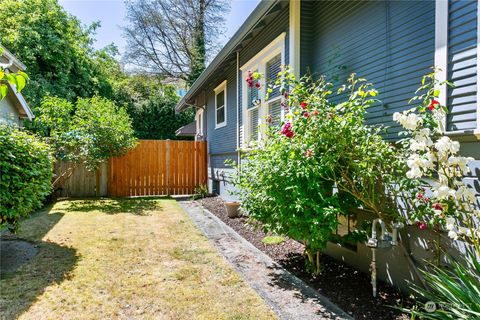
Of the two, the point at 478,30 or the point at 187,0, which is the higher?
the point at 187,0

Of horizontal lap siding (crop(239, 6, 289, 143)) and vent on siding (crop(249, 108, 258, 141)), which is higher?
horizontal lap siding (crop(239, 6, 289, 143))

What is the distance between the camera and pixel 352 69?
12.8 ft

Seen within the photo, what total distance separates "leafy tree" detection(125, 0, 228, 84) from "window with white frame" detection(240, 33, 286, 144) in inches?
605

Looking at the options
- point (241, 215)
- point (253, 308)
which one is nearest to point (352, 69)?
point (253, 308)

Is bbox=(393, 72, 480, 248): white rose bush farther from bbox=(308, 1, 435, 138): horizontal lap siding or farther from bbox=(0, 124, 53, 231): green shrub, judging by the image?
bbox=(0, 124, 53, 231): green shrub

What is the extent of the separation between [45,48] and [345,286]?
17.9 meters

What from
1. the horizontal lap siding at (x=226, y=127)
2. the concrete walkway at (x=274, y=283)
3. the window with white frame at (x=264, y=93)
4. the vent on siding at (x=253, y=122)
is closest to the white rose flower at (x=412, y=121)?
the concrete walkway at (x=274, y=283)

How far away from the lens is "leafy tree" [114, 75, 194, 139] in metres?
18.6

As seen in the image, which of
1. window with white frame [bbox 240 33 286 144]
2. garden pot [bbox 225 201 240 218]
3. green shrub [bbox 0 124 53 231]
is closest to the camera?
green shrub [bbox 0 124 53 231]

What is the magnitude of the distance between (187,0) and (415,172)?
2317 centimetres

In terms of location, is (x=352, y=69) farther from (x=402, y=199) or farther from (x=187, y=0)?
(x=187, y=0)

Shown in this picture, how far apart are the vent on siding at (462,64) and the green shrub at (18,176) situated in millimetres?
4723

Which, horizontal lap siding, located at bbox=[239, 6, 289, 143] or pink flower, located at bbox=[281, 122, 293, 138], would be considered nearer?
pink flower, located at bbox=[281, 122, 293, 138]

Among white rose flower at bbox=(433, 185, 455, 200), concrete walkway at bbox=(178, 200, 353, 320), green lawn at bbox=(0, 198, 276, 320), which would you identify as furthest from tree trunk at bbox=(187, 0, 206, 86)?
white rose flower at bbox=(433, 185, 455, 200)
